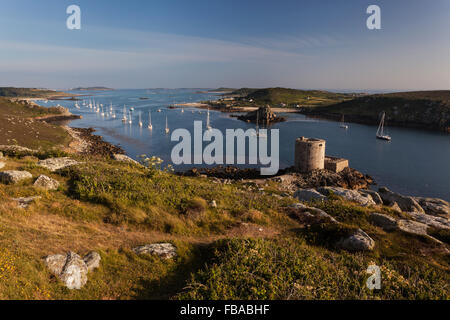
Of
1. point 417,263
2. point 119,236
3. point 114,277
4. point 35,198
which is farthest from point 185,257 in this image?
point 417,263

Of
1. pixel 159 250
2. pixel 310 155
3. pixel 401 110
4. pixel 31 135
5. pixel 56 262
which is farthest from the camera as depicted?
pixel 401 110

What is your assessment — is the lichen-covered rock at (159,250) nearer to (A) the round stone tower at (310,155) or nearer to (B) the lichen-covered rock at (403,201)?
(B) the lichen-covered rock at (403,201)

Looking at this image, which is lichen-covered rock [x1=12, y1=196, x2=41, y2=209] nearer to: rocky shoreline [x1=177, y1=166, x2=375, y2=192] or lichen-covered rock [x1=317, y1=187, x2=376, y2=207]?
lichen-covered rock [x1=317, y1=187, x2=376, y2=207]

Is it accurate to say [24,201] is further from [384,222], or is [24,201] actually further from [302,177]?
[302,177]

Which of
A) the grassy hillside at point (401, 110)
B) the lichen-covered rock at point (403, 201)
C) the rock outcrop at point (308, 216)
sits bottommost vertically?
the lichen-covered rock at point (403, 201)

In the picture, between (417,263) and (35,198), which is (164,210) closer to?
(35,198)

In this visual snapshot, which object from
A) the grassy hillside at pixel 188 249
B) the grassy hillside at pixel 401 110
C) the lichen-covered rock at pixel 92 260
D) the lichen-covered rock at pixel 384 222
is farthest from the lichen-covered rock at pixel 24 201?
the grassy hillside at pixel 401 110

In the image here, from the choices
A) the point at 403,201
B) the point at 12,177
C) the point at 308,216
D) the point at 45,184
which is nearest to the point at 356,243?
the point at 308,216
